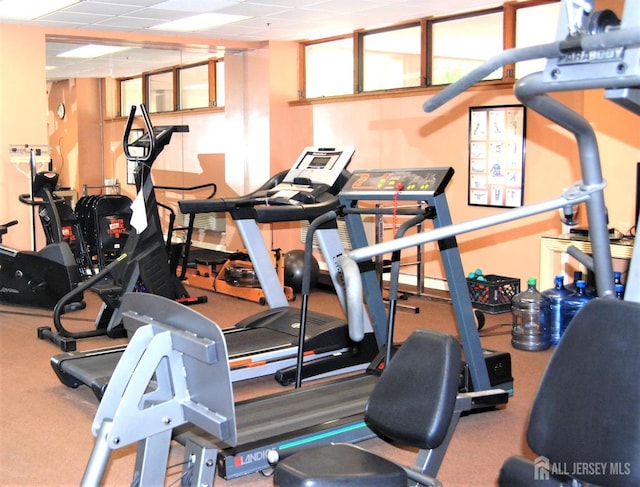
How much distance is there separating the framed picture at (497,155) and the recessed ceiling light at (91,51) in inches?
158

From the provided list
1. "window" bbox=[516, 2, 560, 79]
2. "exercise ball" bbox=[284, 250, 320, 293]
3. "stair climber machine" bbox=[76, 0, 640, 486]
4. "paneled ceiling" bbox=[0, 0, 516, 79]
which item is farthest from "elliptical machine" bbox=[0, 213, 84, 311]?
"stair climber machine" bbox=[76, 0, 640, 486]

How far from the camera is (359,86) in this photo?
8180mm

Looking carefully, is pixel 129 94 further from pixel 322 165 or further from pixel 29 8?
pixel 322 165

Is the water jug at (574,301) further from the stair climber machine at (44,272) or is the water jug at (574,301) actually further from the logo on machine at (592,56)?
the logo on machine at (592,56)

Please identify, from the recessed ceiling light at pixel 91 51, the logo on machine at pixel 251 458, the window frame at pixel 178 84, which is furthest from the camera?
the window frame at pixel 178 84

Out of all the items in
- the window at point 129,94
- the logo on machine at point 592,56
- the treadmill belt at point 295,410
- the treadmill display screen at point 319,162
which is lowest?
the treadmill belt at point 295,410

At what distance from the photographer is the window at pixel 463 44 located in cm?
688

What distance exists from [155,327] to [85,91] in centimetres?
711

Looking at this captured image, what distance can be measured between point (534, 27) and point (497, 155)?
1087 millimetres

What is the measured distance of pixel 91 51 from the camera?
8.55 m

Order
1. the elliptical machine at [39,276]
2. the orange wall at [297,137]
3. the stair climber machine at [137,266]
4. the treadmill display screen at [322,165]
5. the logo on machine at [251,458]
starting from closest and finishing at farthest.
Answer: the logo on machine at [251,458]
the treadmill display screen at [322,165]
the stair climber machine at [137,266]
the orange wall at [297,137]
the elliptical machine at [39,276]

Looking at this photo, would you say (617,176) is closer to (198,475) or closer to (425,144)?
(425,144)

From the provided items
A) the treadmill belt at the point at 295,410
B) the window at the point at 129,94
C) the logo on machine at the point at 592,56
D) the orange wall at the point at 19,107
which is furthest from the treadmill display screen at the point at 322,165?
the window at the point at 129,94

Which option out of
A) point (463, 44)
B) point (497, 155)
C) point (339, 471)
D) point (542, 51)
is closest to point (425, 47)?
point (463, 44)
